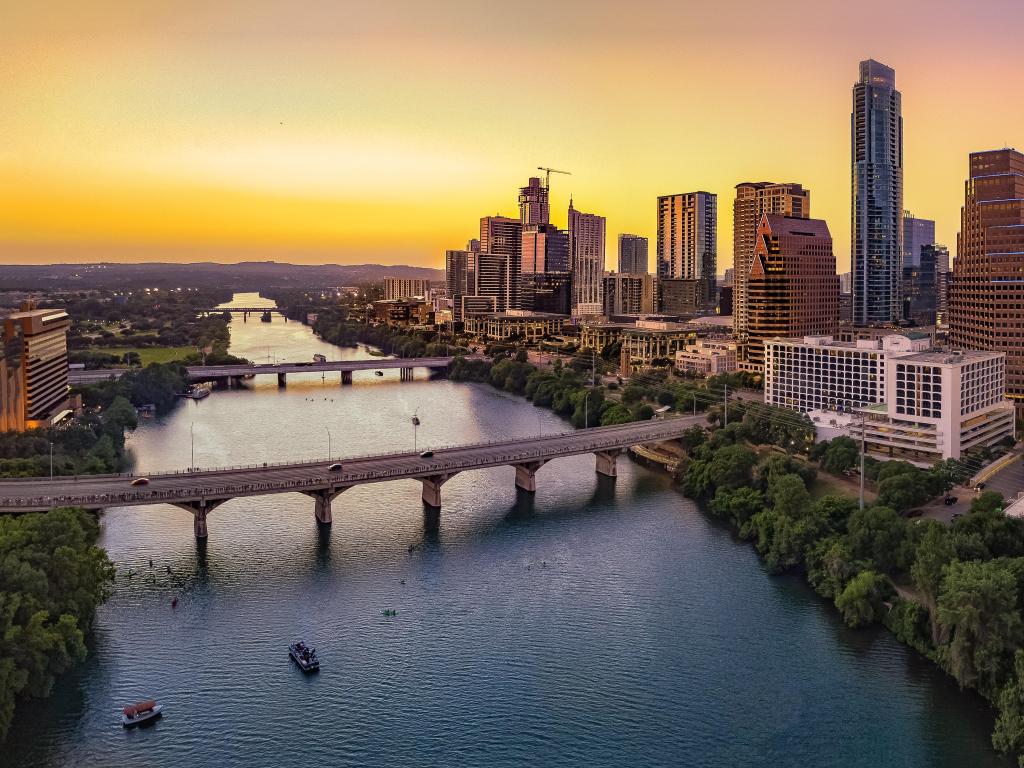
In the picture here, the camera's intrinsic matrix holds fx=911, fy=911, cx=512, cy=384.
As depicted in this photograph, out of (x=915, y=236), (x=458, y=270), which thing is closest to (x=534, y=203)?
(x=458, y=270)

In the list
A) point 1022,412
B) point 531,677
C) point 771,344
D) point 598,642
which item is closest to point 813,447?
point 771,344

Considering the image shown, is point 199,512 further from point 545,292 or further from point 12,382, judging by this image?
point 545,292

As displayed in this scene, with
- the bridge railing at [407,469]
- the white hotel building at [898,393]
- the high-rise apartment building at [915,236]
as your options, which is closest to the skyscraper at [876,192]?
the high-rise apartment building at [915,236]

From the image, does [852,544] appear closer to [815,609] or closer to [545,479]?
[815,609]

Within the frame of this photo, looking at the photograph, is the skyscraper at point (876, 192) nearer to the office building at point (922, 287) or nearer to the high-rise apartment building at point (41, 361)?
the office building at point (922, 287)

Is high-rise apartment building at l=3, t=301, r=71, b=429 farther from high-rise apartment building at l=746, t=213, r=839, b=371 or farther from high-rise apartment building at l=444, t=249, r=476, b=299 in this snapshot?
high-rise apartment building at l=444, t=249, r=476, b=299

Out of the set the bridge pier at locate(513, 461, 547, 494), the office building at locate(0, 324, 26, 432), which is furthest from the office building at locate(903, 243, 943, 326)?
the office building at locate(0, 324, 26, 432)
